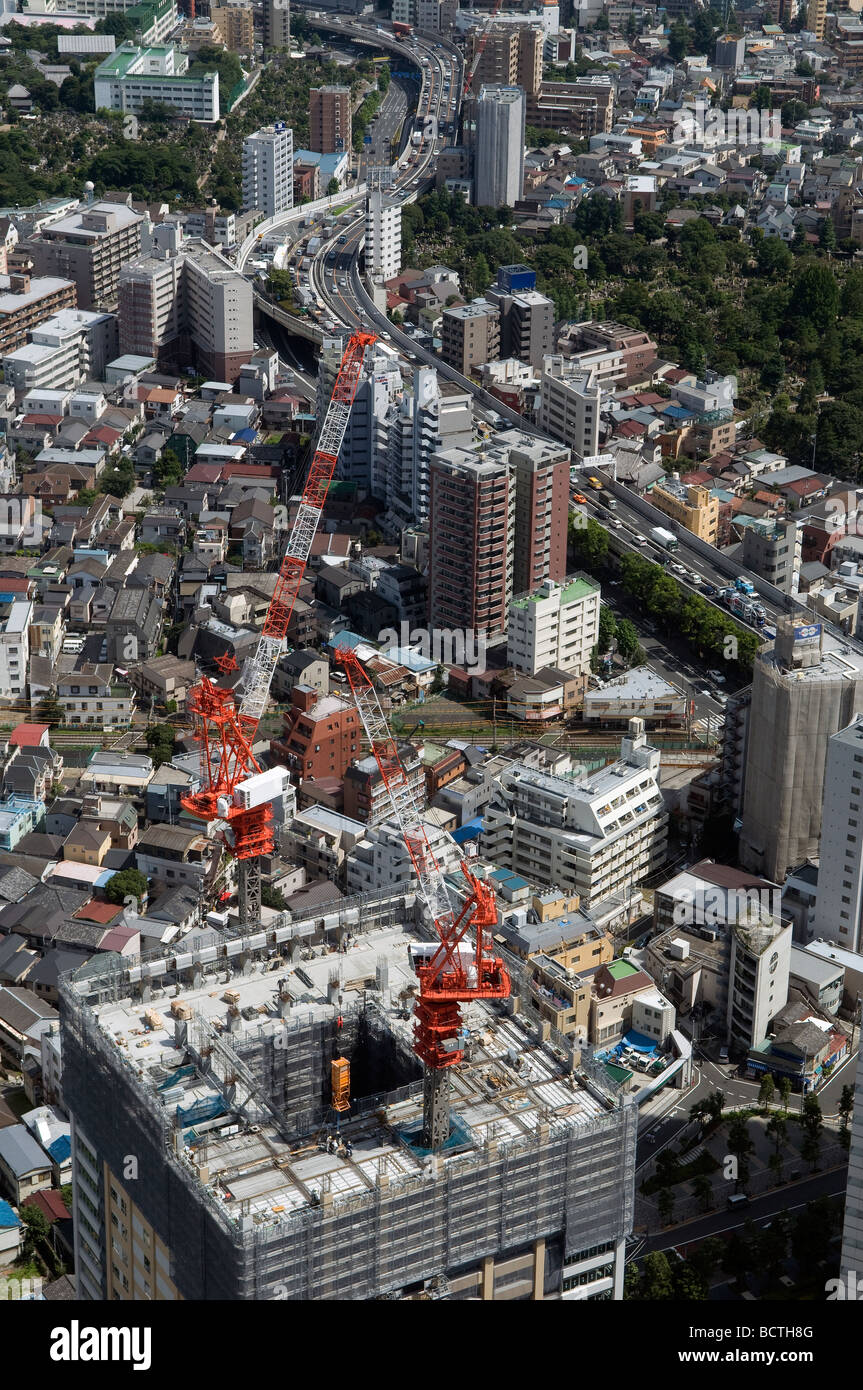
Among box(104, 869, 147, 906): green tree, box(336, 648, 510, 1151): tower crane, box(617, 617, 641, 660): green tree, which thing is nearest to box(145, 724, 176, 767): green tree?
box(104, 869, 147, 906): green tree

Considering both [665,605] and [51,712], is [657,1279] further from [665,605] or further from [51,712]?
[665,605]

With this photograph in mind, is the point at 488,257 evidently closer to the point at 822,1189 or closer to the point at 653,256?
the point at 653,256

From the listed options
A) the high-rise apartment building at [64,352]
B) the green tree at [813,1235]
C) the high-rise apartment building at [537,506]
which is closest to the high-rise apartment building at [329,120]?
the high-rise apartment building at [64,352]

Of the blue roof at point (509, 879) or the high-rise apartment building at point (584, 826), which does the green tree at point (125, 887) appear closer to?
the high-rise apartment building at point (584, 826)

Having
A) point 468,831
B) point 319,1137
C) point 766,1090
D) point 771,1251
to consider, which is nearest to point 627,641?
point 468,831

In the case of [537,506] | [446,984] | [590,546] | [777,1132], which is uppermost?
[446,984]
